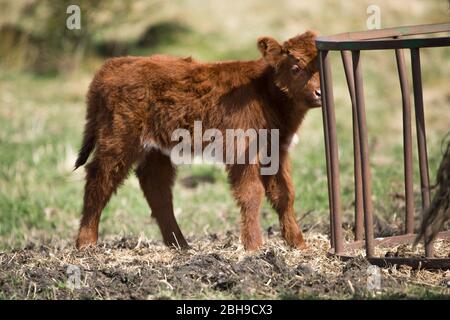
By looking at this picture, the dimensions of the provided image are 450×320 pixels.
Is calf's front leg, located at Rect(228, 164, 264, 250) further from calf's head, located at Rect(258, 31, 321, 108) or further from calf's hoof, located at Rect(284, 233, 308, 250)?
calf's head, located at Rect(258, 31, 321, 108)

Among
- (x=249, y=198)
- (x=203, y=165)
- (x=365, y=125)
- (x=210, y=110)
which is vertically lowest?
(x=249, y=198)

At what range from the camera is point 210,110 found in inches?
292

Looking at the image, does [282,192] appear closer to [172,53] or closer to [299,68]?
[299,68]

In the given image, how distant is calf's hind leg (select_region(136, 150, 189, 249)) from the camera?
26.3 feet

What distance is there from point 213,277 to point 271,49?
2284mm

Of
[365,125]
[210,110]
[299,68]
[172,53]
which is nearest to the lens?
[365,125]

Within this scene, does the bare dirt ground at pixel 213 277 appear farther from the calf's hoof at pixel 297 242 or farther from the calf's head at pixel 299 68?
the calf's head at pixel 299 68

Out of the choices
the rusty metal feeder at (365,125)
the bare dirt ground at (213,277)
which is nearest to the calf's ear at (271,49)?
the rusty metal feeder at (365,125)

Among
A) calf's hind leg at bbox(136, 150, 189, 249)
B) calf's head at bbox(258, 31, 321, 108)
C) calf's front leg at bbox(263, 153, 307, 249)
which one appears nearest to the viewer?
calf's head at bbox(258, 31, 321, 108)

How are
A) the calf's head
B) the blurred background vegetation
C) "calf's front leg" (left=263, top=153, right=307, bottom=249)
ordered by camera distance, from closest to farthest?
the calf's head < "calf's front leg" (left=263, top=153, right=307, bottom=249) < the blurred background vegetation

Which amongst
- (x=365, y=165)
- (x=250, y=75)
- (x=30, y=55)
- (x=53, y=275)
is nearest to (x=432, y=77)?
(x=30, y=55)

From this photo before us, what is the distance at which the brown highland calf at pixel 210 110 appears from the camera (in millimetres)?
7309

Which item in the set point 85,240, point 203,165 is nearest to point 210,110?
point 85,240

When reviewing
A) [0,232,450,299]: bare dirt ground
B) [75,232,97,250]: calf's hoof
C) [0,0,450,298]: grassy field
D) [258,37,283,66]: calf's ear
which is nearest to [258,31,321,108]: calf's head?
[258,37,283,66]: calf's ear
